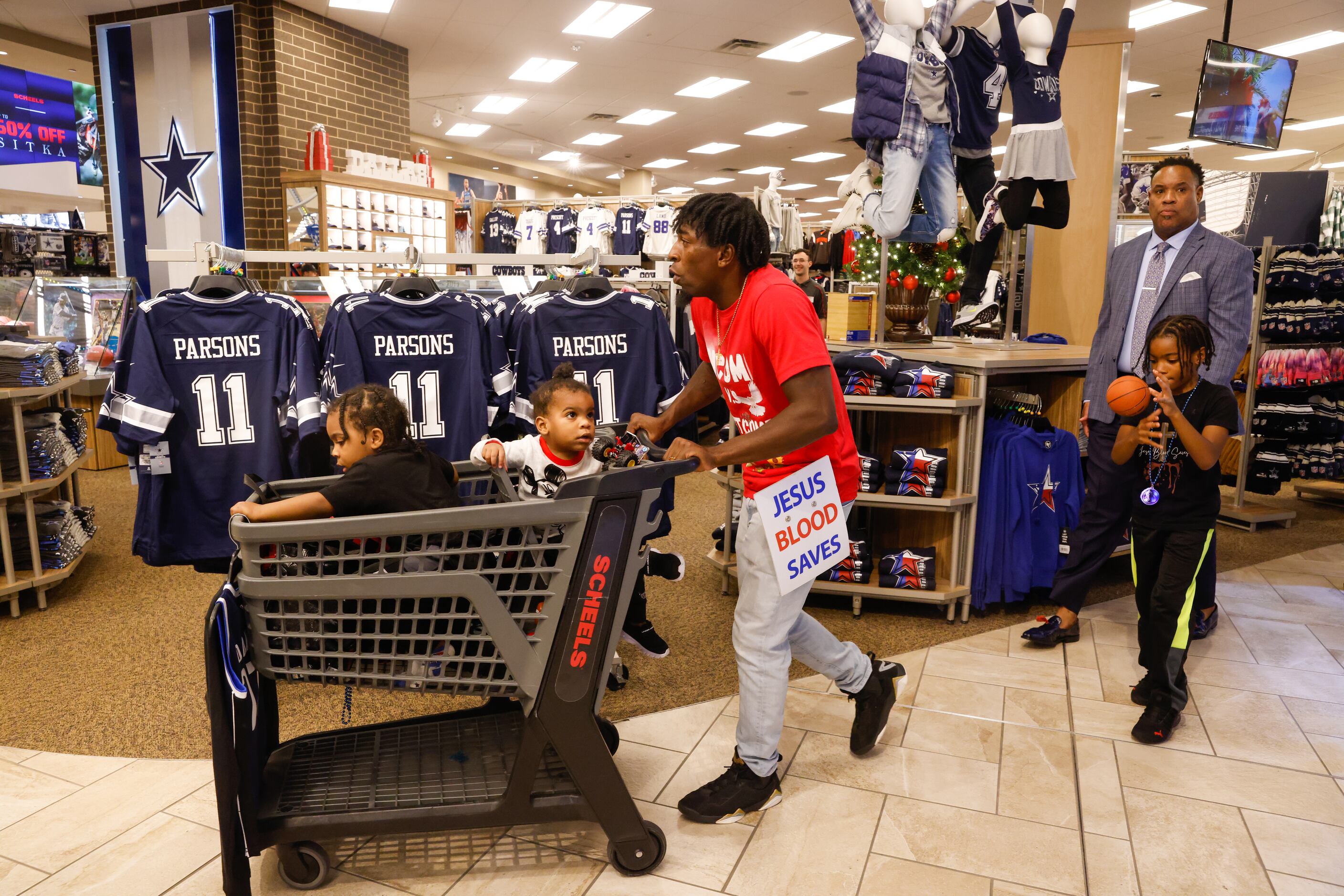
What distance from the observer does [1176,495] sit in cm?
276

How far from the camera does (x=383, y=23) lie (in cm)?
905

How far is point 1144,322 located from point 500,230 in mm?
8166

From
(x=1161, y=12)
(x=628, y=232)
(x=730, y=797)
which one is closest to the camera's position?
(x=730, y=797)

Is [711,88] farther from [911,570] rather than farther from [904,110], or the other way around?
[911,570]

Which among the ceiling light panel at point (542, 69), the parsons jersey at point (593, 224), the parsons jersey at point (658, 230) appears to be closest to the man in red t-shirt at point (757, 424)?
the parsons jersey at point (658, 230)

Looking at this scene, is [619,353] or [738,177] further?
[738,177]

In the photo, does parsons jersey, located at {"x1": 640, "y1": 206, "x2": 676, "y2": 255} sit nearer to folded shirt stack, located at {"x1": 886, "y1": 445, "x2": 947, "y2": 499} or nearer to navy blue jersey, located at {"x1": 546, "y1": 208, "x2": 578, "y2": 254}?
navy blue jersey, located at {"x1": 546, "y1": 208, "x2": 578, "y2": 254}

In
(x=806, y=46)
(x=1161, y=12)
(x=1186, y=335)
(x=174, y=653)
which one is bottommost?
(x=174, y=653)

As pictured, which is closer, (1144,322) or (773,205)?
(1144,322)

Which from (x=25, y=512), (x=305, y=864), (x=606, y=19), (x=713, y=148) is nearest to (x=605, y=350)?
(x=305, y=864)

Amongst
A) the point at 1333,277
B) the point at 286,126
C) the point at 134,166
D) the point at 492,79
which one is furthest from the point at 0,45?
the point at 1333,277

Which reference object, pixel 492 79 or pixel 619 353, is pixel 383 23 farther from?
pixel 619 353

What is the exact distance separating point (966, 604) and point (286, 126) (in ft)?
25.2

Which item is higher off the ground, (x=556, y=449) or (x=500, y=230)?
(x=500, y=230)
